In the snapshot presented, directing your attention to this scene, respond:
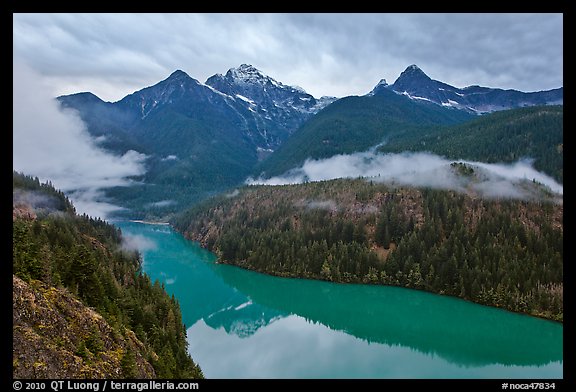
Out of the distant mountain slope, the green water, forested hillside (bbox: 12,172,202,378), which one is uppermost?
the distant mountain slope

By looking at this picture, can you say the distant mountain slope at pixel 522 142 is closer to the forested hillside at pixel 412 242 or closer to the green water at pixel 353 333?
the forested hillside at pixel 412 242

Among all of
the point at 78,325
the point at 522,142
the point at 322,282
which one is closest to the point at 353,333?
the point at 322,282

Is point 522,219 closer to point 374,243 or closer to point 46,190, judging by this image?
point 374,243

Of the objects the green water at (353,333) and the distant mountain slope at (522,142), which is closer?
the green water at (353,333)

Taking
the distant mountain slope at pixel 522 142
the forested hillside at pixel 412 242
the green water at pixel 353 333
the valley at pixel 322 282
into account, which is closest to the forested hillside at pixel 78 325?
the valley at pixel 322 282

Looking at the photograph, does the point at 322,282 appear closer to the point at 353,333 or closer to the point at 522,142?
the point at 353,333

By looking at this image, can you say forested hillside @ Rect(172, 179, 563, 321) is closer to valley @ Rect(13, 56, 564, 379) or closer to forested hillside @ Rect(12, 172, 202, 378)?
valley @ Rect(13, 56, 564, 379)

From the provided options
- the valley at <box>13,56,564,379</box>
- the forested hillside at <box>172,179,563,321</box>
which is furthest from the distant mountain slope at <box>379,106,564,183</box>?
the forested hillside at <box>172,179,563,321</box>
